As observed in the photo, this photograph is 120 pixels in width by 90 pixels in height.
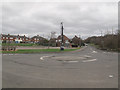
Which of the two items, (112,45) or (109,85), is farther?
(112,45)

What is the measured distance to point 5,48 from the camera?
25.6 metres

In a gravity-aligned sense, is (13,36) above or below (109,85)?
above

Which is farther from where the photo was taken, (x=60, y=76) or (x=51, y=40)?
(x=51, y=40)

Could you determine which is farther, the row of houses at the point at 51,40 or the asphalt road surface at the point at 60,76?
the row of houses at the point at 51,40

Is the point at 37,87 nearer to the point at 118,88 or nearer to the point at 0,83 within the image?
the point at 0,83

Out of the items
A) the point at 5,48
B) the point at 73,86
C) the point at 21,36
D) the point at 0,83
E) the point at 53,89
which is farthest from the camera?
the point at 21,36

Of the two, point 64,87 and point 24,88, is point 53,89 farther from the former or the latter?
point 24,88

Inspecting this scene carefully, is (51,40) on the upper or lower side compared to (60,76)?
upper

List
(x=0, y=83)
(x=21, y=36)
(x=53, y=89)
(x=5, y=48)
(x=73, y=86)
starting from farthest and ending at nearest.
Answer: (x=21, y=36)
(x=5, y=48)
(x=0, y=83)
(x=73, y=86)
(x=53, y=89)

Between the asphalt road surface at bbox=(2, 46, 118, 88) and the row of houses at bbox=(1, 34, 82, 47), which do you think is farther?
the row of houses at bbox=(1, 34, 82, 47)

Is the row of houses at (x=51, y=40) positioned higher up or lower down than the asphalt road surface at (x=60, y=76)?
higher up

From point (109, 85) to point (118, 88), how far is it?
37 centimetres

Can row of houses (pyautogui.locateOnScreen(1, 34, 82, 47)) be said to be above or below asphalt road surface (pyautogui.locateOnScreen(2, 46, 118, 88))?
above

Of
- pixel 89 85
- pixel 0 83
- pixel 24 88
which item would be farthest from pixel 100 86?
pixel 0 83
